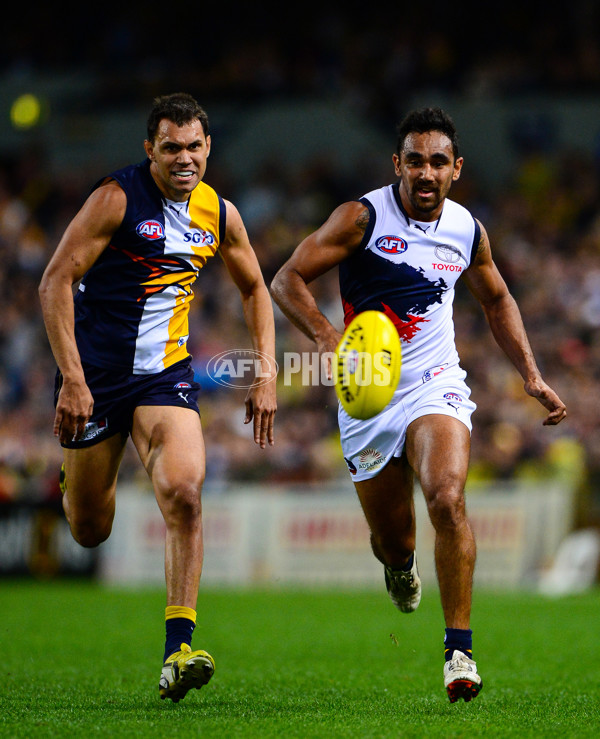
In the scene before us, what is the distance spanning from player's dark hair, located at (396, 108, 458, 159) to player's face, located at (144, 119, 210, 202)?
1091 millimetres

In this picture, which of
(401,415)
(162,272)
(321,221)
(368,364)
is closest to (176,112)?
(162,272)

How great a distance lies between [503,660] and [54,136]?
2070 cm

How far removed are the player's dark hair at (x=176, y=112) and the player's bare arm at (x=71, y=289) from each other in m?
0.46

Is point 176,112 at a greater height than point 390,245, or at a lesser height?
greater

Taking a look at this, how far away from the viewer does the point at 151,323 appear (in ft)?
21.7

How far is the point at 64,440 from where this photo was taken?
6344mm

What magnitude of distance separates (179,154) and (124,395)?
51.9 inches

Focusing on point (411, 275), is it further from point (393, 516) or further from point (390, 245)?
point (393, 516)

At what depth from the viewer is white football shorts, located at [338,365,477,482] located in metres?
6.56

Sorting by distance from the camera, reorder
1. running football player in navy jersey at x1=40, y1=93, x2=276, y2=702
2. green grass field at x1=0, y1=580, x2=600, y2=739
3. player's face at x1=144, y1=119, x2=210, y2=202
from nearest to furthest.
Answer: green grass field at x1=0, y1=580, x2=600, y2=739, running football player in navy jersey at x1=40, y1=93, x2=276, y2=702, player's face at x1=144, y1=119, x2=210, y2=202

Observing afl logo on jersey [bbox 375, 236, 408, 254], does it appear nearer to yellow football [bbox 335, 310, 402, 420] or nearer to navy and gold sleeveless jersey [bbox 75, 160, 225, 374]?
yellow football [bbox 335, 310, 402, 420]

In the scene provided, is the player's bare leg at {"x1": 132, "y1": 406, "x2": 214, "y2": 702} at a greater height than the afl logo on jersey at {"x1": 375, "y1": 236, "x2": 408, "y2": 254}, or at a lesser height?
lesser

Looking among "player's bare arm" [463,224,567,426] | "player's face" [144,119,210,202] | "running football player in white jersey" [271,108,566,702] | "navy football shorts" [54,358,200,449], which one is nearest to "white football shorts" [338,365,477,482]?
"running football player in white jersey" [271,108,566,702]

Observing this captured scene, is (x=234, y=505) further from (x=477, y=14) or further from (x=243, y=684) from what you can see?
(x=477, y=14)
